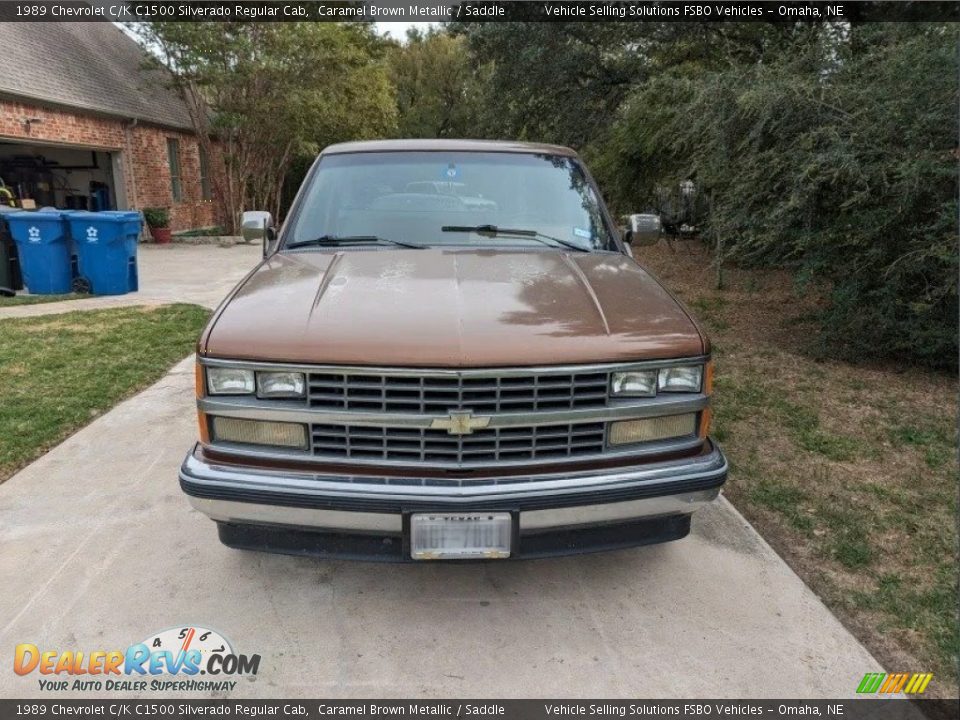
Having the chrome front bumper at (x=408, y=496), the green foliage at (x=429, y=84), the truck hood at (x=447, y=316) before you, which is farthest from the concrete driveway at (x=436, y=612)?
the green foliage at (x=429, y=84)

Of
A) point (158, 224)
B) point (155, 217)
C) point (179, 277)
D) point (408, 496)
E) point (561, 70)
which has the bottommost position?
point (179, 277)

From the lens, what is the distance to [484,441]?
2508 millimetres

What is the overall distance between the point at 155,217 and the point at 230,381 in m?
18.4

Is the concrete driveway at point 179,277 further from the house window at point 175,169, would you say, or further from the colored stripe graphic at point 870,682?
the colored stripe graphic at point 870,682

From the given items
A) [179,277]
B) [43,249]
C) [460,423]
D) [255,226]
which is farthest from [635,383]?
[179,277]

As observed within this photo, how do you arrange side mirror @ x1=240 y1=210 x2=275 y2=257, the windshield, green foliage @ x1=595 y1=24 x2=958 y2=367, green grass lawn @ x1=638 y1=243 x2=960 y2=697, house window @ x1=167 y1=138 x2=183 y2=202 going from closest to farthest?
green grass lawn @ x1=638 y1=243 x2=960 y2=697
the windshield
side mirror @ x1=240 y1=210 x2=275 y2=257
green foliage @ x1=595 y1=24 x2=958 y2=367
house window @ x1=167 y1=138 x2=183 y2=202

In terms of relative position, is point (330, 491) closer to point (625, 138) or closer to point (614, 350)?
point (614, 350)

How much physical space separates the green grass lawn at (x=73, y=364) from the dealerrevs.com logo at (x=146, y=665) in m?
1.96

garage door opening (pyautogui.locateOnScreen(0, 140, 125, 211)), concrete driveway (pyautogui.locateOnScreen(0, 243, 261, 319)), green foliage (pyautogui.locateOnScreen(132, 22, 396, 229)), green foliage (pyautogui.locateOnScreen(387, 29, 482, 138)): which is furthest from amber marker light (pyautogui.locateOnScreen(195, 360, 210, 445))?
green foliage (pyautogui.locateOnScreen(387, 29, 482, 138))

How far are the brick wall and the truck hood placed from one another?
47.1 feet

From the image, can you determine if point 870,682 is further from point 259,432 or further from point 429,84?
point 429,84

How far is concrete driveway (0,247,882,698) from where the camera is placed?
2486mm

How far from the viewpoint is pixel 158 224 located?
61.8 ft
